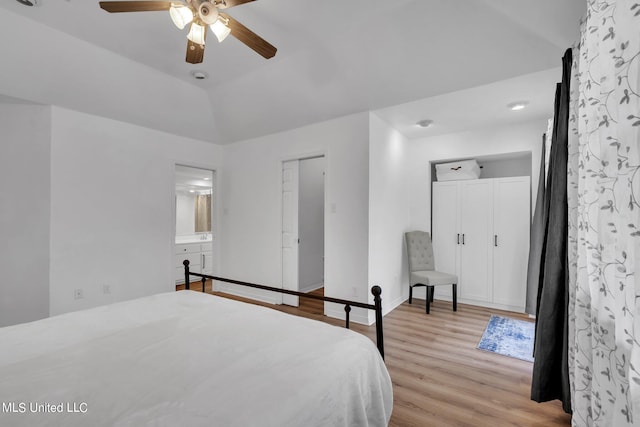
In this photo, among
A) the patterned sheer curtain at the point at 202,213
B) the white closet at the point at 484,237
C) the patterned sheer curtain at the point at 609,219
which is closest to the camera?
the patterned sheer curtain at the point at 609,219

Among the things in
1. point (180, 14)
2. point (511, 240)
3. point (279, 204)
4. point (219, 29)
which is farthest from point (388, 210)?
point (180, 14)

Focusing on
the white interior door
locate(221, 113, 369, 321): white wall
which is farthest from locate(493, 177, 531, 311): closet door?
the white interior door

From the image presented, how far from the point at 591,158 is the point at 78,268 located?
4636 mm

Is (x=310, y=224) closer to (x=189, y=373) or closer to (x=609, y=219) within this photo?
(x=189, y=373)

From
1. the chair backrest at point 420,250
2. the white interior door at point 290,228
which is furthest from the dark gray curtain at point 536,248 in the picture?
the white interior door at point 290,228

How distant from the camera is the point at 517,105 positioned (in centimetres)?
321

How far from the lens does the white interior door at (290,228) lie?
164 inches

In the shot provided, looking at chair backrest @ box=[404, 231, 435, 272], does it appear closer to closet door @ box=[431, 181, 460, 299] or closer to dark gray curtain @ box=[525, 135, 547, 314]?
closet door @ box=[431, 181, 460, 299]

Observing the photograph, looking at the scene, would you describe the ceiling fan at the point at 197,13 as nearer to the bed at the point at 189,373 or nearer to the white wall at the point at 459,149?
the bed at the point at 189,373

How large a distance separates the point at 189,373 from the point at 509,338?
3.18m

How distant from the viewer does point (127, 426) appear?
2.75ft

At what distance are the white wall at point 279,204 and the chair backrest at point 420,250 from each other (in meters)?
1.14

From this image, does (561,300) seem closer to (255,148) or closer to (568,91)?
(568,91)

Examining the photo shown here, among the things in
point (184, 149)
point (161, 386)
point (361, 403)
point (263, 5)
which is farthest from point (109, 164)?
point (361, 403)
